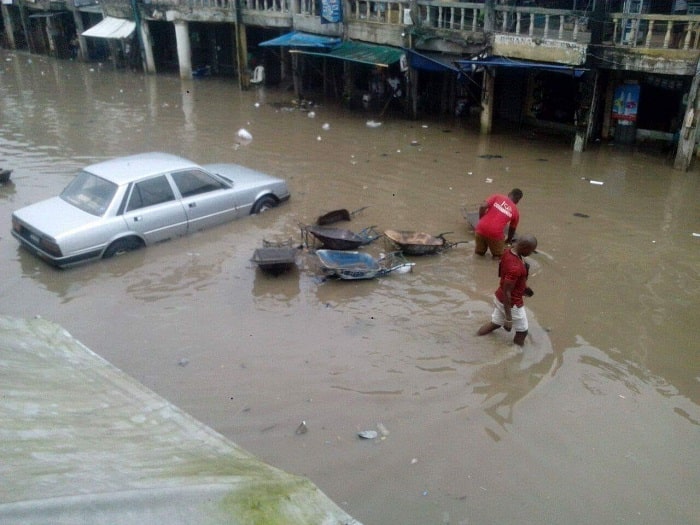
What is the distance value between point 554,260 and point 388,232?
261cm

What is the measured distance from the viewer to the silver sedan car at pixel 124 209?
857 centimetres

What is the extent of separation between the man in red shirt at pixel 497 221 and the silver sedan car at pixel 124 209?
4092 millimetres

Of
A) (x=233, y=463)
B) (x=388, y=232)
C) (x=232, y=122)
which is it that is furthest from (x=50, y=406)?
(x=232, y=122)

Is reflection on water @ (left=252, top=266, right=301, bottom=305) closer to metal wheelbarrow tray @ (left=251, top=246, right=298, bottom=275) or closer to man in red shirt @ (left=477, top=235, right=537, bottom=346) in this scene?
metal wheelbarrow tray @ (left=251, top=246, right=298, bottom=275)

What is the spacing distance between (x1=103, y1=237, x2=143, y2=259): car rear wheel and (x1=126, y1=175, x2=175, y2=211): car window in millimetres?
476

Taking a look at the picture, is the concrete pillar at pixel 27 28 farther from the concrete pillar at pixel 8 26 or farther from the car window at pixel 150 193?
the car window at pixel 150 193

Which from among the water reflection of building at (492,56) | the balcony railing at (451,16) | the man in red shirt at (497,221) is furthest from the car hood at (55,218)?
the balcony railing at (451,16)

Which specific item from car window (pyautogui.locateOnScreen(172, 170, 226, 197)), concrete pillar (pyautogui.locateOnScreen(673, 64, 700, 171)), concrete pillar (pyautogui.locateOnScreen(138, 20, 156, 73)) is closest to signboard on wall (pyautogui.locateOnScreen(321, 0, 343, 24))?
concrete pillar (pyautogui.locateOnScreen(673, 64, 700, 171))

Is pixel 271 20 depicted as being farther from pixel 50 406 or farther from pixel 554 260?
pixel 50 406

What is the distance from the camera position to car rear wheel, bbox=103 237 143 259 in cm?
891

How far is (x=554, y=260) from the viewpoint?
949 cm

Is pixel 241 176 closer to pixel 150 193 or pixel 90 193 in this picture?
pixel 150 193

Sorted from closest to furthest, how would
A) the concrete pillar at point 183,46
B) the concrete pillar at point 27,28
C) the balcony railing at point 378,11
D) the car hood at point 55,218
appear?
the car hood at point 55,218, the balcony railing at point 378,11, the concrete pillar at point 183,46, the concrete pillar at point 27,28

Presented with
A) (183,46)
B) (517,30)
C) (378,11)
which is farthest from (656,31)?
(183,46)
